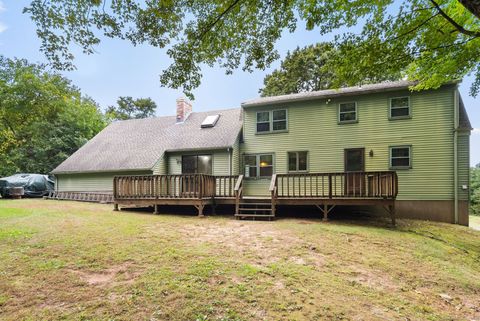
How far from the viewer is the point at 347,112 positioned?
12.3 meters

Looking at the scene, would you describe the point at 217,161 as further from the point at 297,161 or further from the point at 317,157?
the point at 317,157

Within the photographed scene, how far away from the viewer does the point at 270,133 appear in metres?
13.4

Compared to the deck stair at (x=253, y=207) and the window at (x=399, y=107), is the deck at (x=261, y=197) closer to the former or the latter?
the deck stair at (x=253, y=207)

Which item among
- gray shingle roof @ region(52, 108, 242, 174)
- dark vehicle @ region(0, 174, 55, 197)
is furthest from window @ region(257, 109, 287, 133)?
dark vehicle @ region(0, 174, 55, 197)

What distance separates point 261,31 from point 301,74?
20.2 metres

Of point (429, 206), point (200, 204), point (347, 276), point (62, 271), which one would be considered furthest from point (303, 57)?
point (62, 271)

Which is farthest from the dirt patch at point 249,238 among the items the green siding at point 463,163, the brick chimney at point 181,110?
the brick chimney at point 181,110

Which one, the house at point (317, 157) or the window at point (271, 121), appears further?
the window at point (271, 121)

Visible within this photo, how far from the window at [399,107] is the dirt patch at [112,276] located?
39.3 ft

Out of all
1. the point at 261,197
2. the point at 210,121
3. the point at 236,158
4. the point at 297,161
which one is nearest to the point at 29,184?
the point at 210,121

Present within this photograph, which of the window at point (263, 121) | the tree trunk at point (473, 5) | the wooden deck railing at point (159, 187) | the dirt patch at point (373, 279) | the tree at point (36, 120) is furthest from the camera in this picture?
the tree at point (36, 120)

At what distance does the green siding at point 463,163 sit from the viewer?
1043cm

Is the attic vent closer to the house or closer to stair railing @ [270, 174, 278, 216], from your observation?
the house

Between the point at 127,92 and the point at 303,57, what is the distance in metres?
27.5
